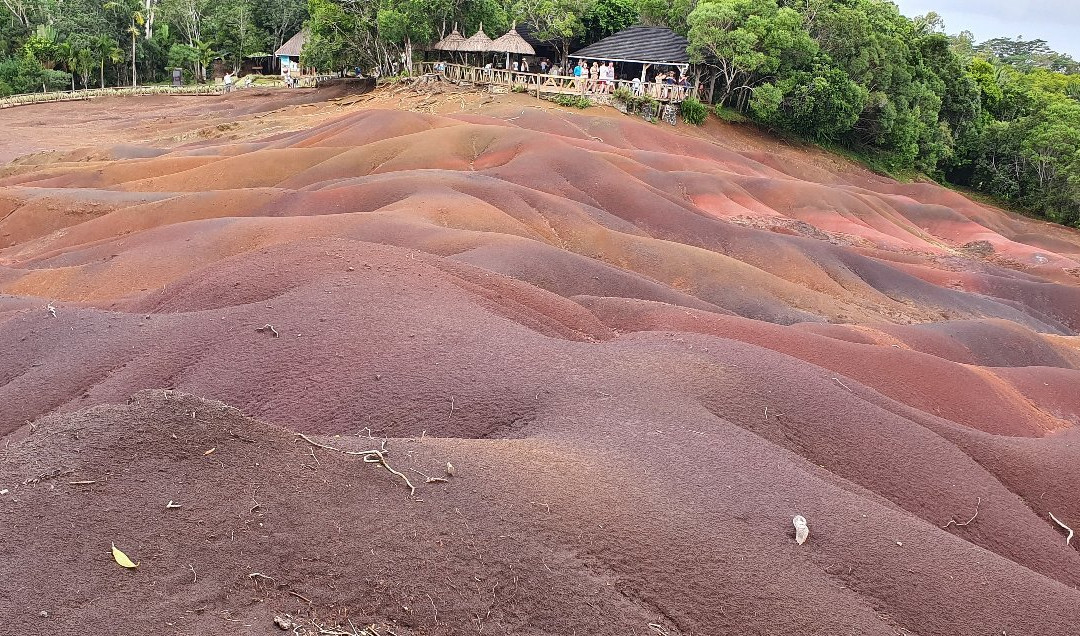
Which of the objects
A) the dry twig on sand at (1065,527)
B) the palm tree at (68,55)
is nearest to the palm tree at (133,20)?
the palm tree at (68,55)

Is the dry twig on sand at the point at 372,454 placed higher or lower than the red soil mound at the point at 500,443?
higher

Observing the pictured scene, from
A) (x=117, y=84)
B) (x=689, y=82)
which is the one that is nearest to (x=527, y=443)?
(x=689, y=82)

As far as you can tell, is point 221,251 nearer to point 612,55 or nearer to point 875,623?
point 875,623

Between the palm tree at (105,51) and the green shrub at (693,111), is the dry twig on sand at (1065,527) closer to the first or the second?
the green shrub at (693,111)

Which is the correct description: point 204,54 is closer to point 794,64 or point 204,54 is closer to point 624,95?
point 624,95

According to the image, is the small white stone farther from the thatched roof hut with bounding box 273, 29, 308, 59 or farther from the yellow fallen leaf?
the thatched roof hut with bounding box 273, 29, 308, 59

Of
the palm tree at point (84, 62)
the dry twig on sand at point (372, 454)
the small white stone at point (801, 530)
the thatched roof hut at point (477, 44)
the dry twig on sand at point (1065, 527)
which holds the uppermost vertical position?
the thatched roof hut at point (477, 44)

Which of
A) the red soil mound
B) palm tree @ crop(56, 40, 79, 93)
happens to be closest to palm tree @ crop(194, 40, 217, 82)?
palm tree @ crop(56, 40, 79, 93)
